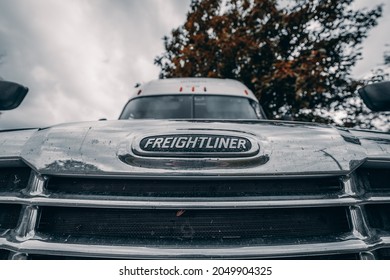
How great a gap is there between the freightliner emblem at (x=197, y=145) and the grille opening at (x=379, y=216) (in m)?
0.60

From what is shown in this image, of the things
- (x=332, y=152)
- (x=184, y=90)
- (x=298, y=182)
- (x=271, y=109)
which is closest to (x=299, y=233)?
(x=298, y=182)

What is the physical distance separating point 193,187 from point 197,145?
0.20 metres

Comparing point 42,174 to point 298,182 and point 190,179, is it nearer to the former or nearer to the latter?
point 190,179

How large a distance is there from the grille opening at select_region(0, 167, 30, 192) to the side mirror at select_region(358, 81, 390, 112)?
75.6 inches

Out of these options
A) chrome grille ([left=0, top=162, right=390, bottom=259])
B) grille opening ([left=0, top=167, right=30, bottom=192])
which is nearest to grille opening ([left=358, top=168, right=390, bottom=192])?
chrome grille ([left=0, top=162, right=390, bottom=259])

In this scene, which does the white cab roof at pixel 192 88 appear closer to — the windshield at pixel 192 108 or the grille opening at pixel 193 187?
the windshield at pixel 192 108

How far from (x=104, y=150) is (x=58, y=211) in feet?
1.14

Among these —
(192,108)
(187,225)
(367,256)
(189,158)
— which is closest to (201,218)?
(187,225)

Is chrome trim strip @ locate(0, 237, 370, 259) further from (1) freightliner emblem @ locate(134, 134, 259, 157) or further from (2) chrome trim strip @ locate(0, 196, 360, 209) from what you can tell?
(1) freightliner emblem @ locate(134, 134, 259, 157)

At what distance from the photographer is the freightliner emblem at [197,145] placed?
1.50m

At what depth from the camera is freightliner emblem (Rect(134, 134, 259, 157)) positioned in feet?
4.92

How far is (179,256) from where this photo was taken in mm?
1346

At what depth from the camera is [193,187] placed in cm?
149

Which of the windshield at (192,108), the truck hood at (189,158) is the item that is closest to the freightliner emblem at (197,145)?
the truck hood at (189,158)
